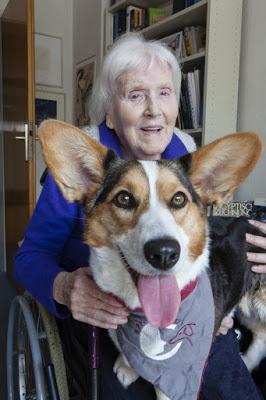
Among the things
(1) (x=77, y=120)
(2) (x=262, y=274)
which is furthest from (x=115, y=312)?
(1) (x=77, y=120)

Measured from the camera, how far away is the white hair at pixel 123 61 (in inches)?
48.8

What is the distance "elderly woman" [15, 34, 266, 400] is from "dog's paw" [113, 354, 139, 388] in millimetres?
16

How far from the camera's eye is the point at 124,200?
2.78 ft

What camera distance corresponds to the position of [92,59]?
9.53ft

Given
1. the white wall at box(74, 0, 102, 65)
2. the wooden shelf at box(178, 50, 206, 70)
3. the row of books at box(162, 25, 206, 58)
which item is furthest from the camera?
the white wall at box(74, 0, 102, 65)

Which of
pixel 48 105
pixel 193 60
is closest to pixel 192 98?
pixel 193 60

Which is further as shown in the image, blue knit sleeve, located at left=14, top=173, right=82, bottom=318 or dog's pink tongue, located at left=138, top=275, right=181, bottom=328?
blue knit sleeve, located at left=14, top=173, right=82, bottom=318

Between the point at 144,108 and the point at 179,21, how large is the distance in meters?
1.01

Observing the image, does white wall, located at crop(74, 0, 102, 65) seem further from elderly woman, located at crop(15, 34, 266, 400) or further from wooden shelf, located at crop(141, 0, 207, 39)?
elderly woman, located at crop(15, 34, 266, 400)

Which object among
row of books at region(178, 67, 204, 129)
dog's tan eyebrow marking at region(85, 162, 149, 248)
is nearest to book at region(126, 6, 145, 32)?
row of books at region(178, 67, 204, 129)

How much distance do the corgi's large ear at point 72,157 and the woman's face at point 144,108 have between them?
359 millimetres

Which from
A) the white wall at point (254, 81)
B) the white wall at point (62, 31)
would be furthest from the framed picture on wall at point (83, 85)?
the white wall at point (254, 81)

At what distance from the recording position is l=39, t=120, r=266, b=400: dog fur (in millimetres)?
794

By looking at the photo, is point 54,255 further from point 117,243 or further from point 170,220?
point 170,220
